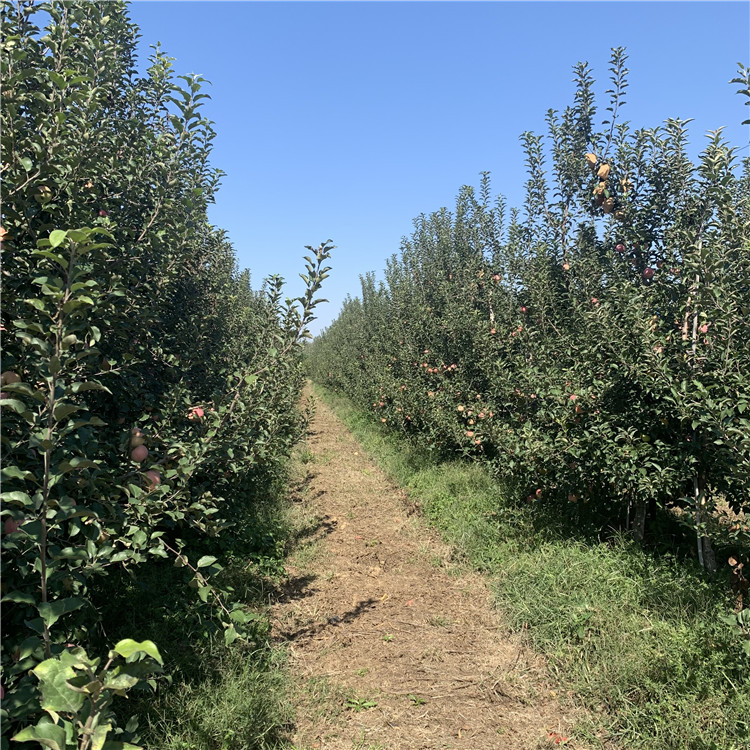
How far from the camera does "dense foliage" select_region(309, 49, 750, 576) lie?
10.7 ft

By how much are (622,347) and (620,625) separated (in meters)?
1.92

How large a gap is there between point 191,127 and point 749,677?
4401 mm

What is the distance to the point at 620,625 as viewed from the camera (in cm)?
324

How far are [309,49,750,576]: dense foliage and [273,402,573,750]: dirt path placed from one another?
56.0 inches

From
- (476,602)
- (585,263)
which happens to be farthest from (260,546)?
(585,263)

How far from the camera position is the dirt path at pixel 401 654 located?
8.95 ft

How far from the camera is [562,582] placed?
151 inches

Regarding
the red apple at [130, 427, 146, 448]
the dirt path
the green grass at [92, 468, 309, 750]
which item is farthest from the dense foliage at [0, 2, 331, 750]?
the dirt path

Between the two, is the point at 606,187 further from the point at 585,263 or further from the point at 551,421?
the point at 551,421

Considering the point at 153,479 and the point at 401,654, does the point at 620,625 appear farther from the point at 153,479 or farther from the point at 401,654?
the point at 153,479

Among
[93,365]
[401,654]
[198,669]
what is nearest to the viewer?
[93,365]

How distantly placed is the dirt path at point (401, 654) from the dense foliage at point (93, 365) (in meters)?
0.87

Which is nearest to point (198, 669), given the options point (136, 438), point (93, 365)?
point (136, 438)

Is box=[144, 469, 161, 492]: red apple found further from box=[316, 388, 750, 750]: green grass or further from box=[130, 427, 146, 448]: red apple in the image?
box=[316, 388, 750, 750]: green grass
